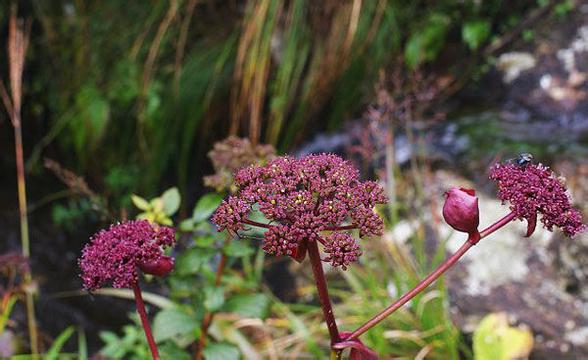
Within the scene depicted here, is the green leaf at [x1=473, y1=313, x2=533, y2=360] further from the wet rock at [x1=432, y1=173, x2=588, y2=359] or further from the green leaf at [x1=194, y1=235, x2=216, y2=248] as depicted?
the green leaf at [x1=194, y1=235, x2=216, y2=248]

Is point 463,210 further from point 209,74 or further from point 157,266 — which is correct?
point 209,74

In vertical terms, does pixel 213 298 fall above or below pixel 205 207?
below

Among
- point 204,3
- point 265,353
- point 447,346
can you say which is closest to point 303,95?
point 204,3

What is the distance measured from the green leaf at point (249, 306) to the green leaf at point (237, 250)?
112 mm

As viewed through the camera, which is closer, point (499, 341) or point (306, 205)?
point (306, 205)

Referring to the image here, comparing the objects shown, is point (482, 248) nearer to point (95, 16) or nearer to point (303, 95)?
→ point (303, 95)

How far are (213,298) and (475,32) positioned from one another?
2153 mm

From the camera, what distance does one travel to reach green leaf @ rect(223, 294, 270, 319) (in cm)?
145

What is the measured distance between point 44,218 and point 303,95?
143 centimetres

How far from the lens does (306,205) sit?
746 millimetres

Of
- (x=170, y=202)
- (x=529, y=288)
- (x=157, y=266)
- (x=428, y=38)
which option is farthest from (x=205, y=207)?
(x=428, y=38)

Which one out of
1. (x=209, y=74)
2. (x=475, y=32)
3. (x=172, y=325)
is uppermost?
(x=209, y=74)

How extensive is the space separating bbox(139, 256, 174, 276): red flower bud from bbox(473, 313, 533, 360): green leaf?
3.59 feet

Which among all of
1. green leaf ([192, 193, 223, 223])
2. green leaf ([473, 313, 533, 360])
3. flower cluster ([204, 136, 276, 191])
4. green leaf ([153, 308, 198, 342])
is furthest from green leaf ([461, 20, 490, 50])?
green leaf ([153, 308, 198, 342])
